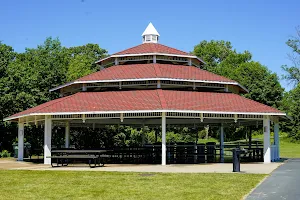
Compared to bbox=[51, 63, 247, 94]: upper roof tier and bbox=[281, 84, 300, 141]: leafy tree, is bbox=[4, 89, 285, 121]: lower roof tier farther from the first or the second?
bbox=[281, 84, 300, 141]: leafy tree

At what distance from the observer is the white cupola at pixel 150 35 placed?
3288 cm

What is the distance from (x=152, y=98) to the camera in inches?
955

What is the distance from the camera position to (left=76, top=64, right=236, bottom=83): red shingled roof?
85.3ft

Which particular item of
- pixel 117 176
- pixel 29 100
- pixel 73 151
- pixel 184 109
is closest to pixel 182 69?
pixel 184 109

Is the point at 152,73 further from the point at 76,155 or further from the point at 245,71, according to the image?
the point at 245,71

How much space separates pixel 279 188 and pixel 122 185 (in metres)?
5.06

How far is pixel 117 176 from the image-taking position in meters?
17.3

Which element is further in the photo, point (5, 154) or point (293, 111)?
point (293, 111)

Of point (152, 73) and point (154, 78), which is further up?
point (152, 73)

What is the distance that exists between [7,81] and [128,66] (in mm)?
12546

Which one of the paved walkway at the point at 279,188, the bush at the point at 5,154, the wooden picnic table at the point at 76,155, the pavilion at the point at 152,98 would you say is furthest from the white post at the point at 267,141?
the bush at the point at 5,154

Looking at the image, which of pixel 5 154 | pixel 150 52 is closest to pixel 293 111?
pixel 150 52

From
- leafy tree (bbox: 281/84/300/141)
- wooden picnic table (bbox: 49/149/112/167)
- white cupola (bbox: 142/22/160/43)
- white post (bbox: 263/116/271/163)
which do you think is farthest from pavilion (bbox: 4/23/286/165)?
leafy tree (bbox: 281/84/300/141)

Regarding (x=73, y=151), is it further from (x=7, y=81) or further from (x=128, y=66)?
(x=7, y=81)
